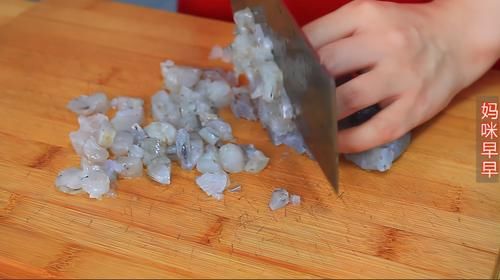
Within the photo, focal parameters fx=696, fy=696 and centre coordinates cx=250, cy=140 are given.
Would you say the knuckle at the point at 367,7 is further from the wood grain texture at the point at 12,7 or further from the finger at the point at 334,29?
the wood grain texture at the point at 12,7

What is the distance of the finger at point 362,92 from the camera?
0.77 m

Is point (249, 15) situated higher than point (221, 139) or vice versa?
point (249, 15)

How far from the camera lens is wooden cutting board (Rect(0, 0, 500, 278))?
0.67m

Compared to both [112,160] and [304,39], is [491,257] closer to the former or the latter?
[304,39]

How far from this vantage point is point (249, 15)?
2.82 ft

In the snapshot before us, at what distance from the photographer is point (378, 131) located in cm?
79

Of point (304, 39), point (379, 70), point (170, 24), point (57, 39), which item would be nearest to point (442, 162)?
point (379, 70)

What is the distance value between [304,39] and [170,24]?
44 cm

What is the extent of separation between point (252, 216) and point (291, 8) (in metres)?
0.47

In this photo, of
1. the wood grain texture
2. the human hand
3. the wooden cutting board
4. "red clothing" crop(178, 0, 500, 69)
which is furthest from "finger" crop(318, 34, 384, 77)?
the wood grain texture

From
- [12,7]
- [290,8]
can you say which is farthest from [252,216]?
[12,7]

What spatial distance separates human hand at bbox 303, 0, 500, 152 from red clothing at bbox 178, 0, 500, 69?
19 centimetres

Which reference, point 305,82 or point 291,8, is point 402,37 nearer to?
point 305,82

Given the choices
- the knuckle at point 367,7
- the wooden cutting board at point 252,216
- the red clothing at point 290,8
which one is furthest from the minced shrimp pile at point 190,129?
the red clothing at point 290,8
